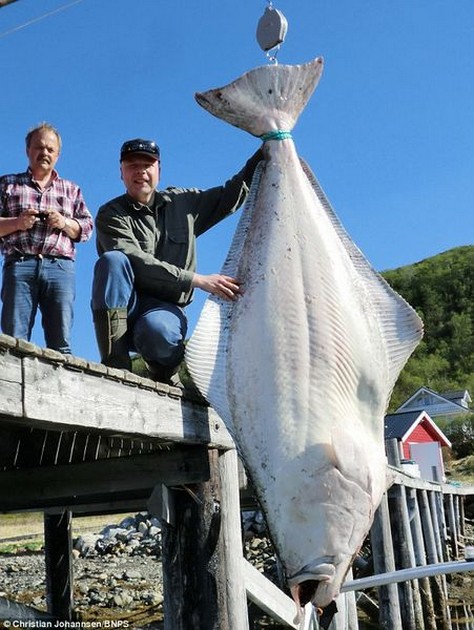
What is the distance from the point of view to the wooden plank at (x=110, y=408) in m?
2.20

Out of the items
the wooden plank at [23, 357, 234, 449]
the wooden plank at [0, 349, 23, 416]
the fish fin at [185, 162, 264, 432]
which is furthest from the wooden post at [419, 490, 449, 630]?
the wooden plank at [0, 349, 23, 416]

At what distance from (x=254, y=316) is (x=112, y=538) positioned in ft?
64.5

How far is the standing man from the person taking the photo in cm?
338

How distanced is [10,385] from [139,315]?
1021 millimetres

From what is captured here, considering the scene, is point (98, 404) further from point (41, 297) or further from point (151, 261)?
point (41, 297)

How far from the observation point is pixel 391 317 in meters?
2.79

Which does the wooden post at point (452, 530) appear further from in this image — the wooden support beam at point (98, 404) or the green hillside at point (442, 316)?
the green hillside at point (442, 316)

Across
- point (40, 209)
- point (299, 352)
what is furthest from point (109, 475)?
point (299, 352)

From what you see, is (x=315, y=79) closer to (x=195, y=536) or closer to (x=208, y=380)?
(x=208, y=380)

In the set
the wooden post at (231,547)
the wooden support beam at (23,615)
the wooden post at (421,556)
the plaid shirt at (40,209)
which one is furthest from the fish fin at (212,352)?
the wooden post at (421,556)

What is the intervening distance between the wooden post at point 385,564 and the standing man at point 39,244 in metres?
4.86

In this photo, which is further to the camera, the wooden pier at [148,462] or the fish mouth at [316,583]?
the wooden pier at [148,462]

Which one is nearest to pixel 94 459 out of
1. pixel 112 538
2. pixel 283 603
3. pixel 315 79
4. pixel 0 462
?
pixel 0 462

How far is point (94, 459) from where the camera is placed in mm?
3750
